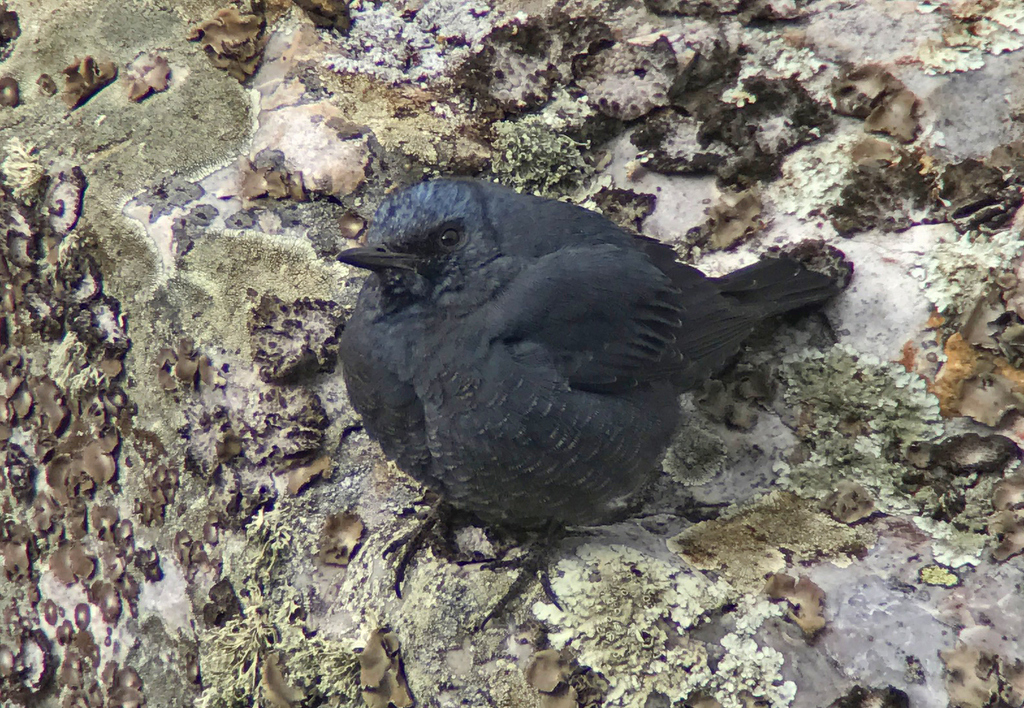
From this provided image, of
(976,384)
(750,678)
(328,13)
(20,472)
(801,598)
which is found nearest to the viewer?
(750,678)

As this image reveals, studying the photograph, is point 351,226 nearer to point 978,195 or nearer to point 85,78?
point 85,78

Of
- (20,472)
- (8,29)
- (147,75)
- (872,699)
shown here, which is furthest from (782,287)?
(8,29)

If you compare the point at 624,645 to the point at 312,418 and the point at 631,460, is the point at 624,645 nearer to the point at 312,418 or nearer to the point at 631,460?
the point at 631,460

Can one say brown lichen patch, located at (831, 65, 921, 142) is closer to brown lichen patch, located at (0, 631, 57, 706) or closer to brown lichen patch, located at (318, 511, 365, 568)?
brown lichen patch, located at (318, 511, 365, 568)

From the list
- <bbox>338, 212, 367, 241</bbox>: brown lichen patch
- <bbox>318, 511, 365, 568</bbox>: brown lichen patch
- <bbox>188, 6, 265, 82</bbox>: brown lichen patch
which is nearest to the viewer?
<bbox>318, 511, 365, 568</bbox>: brown lichen patch

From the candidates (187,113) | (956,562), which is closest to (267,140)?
(187,113)

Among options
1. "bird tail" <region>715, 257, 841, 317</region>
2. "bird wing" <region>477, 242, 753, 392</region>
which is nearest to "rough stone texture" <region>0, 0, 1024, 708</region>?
"bird tail" <region>715, 257, 841, 317</region>

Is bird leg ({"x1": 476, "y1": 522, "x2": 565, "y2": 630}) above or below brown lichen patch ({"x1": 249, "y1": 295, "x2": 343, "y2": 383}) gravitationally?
below
